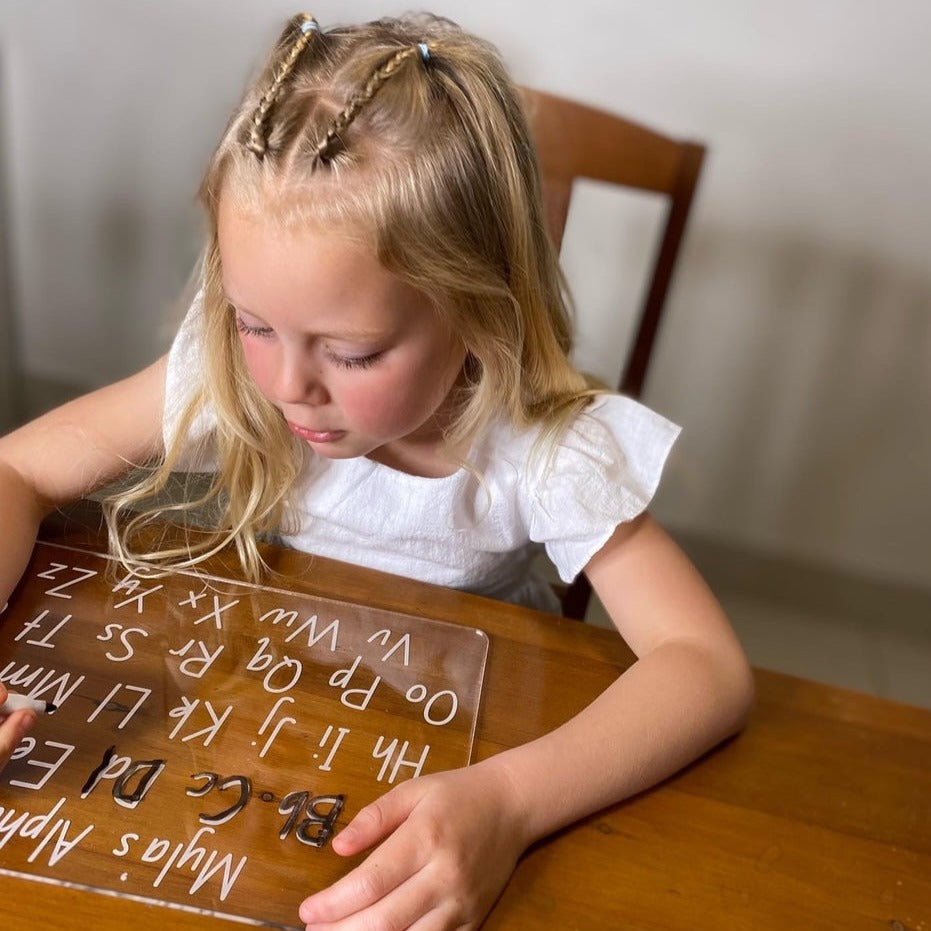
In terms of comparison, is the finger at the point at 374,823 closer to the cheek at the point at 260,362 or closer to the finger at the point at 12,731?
the finger at the point at 12,731

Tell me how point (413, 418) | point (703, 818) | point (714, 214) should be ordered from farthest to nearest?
point (714, 214)
point (413, 418)
point (703, 818)

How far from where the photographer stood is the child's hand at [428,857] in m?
0.51

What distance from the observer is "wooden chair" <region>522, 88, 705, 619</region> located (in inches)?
39.0

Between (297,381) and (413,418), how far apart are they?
0.10 meters

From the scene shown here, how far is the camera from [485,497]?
0.86 metres

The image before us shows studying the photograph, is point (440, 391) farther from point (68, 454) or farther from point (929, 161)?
point (929, 161)

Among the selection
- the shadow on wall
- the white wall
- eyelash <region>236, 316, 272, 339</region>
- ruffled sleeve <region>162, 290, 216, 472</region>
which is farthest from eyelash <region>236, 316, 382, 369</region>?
the shadow on wall

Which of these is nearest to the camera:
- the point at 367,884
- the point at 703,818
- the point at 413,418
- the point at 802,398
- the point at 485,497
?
the point at 367,884

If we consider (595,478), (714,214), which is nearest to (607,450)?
(595,478)

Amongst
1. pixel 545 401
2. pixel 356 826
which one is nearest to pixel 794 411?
pixel 545 401

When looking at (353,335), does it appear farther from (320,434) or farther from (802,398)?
(802,398)

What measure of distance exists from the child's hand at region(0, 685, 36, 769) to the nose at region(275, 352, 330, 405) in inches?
9.5

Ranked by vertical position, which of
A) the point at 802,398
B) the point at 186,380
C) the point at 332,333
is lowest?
the point at 802,398

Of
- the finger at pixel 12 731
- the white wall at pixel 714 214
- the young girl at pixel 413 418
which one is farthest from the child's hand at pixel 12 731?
the white wall at pixel 714 214
